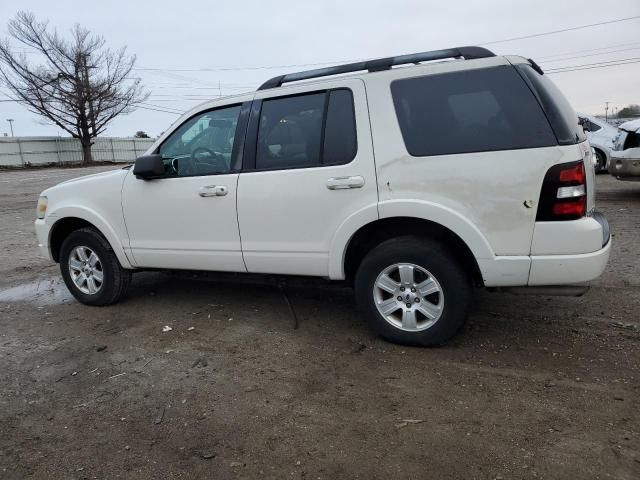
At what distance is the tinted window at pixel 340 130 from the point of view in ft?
12.4

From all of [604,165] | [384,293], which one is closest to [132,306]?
[384,293]

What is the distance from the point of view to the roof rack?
11.8 ft

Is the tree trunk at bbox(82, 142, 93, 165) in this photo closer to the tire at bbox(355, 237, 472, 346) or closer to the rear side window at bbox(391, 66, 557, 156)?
the tire at bbox(355, 237, 472, 346)

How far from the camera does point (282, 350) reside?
394cm

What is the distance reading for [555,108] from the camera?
3.31 meters

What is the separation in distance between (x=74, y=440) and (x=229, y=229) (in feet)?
6.32

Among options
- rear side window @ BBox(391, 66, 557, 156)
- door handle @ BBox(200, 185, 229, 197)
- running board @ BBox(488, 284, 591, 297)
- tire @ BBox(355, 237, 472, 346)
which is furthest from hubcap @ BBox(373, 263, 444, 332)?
door handle @ BBox(200, 185, 229, 197)

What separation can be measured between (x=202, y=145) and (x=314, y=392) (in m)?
2.39

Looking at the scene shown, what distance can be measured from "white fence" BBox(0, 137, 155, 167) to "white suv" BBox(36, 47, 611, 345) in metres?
33.4

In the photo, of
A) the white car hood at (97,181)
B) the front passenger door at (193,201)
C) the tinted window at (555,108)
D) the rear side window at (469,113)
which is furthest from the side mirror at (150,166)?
the tinted window at (555,108)

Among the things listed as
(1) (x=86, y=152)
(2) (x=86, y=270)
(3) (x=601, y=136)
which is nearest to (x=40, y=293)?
(2) (x=86, y=270)

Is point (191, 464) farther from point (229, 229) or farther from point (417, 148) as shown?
point (417, 148)

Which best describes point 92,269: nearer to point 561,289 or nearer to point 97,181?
point 97,181

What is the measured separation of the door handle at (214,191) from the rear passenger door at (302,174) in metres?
0.15
